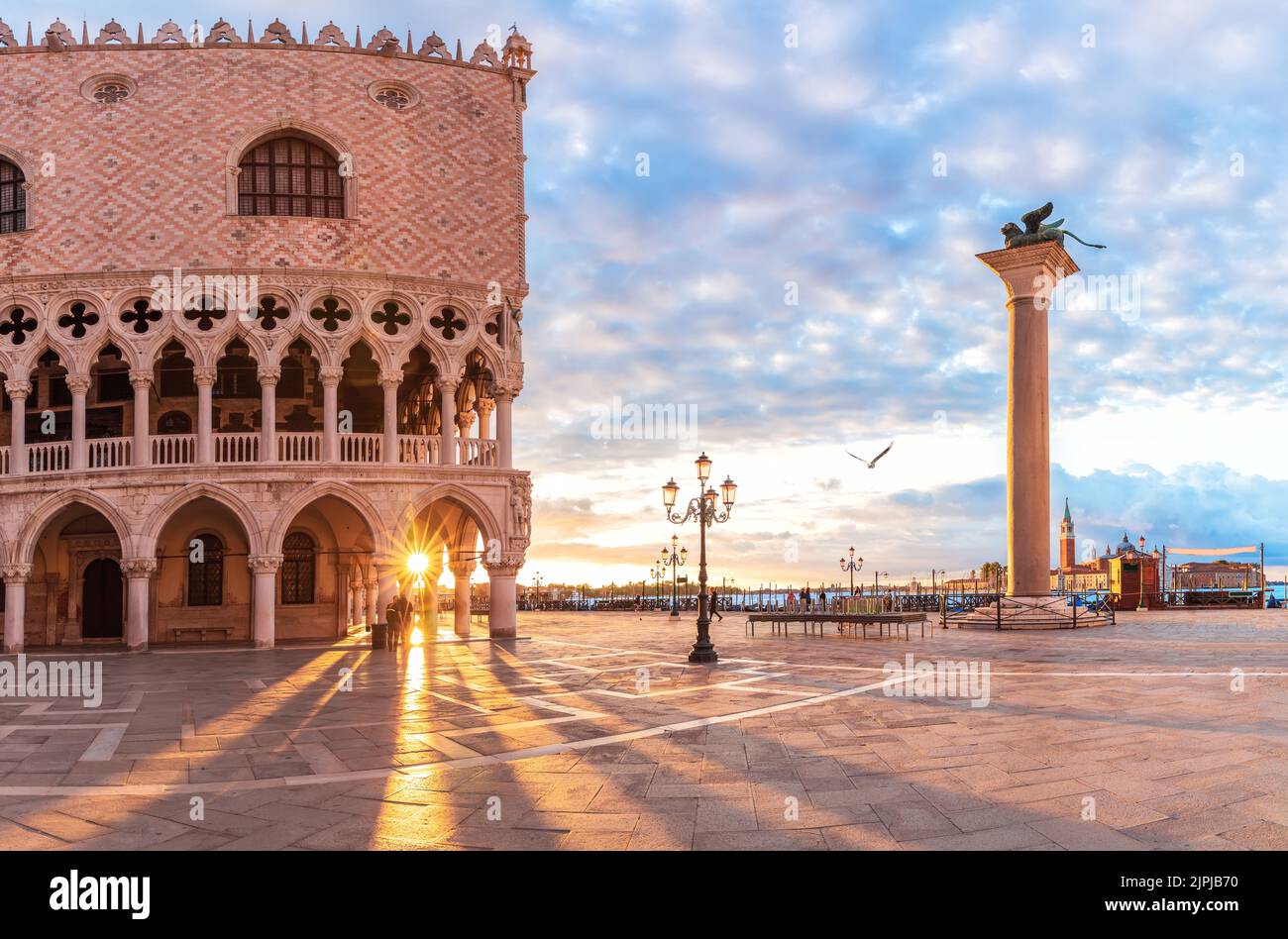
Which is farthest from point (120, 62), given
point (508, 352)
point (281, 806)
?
point (281, 806)

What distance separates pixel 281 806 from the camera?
6.79 metres

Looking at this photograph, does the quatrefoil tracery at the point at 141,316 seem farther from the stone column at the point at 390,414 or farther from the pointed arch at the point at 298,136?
the stone column at the point at 390,414

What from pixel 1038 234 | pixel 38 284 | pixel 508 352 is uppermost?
pixel 1038 234

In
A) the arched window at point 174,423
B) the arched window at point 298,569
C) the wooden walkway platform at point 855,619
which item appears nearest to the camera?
the wooden walkway platform at point 855,619

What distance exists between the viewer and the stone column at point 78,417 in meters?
24.1

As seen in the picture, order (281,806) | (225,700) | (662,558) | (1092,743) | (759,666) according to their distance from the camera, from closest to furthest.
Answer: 1. (281,806)
2. (1092,743)
3. (225,700)
4. (759,666)
5. (662,558)

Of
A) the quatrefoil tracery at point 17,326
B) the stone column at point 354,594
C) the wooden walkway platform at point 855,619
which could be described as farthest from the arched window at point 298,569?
the wooden walkway platform at point 855,619

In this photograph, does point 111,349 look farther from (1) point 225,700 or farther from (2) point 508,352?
(1) point 225,700

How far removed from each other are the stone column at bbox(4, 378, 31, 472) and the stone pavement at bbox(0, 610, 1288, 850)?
12176 mm

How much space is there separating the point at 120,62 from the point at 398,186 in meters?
8.29

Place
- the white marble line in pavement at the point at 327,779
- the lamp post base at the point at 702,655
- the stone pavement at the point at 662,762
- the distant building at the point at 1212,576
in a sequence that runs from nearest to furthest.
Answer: the stone pavement at the point at 662,762 < the white marble line in pavement at the point at 327,779 < the lamp post base at the point at 702,655 < the distant building at the point at 1212,576

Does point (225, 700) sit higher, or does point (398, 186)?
point (398, 186)

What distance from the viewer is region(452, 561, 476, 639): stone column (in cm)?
2741

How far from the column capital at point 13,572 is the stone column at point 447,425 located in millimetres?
11203
